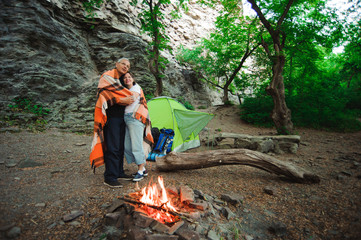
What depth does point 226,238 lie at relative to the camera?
5.74ft

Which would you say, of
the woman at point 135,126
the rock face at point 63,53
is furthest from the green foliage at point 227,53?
the woman at point 135,126

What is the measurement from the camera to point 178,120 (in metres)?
5.20

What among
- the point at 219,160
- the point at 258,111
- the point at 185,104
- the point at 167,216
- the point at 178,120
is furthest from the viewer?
the point at 185,104

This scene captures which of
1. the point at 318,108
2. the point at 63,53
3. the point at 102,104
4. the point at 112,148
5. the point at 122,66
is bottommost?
the point at 112,148

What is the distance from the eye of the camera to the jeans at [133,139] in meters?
2.90

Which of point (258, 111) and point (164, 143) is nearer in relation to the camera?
point (164, 143)

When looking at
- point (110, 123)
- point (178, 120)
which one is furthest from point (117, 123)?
point (178, 120)

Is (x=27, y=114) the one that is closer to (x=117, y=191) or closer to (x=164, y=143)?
(x=164, y=143)

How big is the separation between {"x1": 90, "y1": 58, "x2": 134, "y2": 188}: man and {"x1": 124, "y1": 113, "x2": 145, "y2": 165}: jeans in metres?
0.11

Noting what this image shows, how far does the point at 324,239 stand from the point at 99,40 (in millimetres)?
12877

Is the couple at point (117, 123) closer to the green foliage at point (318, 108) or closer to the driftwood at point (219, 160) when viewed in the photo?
the driftwood at point (219, 160)

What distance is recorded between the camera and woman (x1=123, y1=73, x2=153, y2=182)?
2.90m

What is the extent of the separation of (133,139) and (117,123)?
407mm

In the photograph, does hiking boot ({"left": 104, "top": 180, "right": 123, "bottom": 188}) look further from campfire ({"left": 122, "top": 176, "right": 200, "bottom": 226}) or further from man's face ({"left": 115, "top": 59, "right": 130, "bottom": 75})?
man's face ({"left": 115, "top": 59, "right": 130, "bottom": 75})
